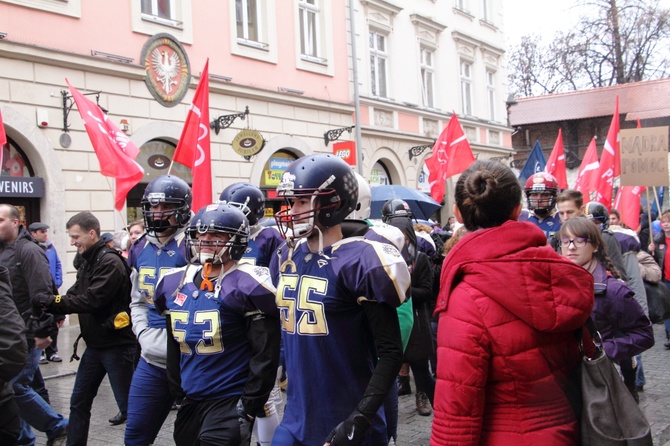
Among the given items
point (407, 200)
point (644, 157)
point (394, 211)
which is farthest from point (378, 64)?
point (394, 211)

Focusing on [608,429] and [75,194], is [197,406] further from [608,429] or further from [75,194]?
[75,194]

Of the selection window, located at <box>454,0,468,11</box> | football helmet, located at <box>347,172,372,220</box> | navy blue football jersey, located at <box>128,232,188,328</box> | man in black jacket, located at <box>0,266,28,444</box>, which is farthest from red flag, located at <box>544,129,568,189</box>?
man in black jacket, located at <box>0,266,28,444</box>

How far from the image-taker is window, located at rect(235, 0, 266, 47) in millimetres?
16969

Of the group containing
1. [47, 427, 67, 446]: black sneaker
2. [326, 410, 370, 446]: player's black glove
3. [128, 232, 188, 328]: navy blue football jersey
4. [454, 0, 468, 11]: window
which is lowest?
[47, 427, 67, 446]: black sneaker

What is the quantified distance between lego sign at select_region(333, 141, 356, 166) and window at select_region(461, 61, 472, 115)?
30.8ft

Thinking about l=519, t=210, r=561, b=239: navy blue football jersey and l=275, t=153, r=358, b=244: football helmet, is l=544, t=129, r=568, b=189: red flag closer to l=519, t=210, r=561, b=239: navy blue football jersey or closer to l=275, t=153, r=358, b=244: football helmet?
l=519, t=210, r=561, b=239: navy blue football jersey

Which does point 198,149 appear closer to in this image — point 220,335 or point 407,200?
point 220,335

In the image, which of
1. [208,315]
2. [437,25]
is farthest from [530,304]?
[437,25]

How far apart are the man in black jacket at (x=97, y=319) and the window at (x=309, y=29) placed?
45.0ft

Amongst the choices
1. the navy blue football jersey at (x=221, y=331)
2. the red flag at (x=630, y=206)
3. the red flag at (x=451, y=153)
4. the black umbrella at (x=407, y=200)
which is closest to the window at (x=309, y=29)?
the red flag at (x=451, y=153)

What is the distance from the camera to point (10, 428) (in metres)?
4.28

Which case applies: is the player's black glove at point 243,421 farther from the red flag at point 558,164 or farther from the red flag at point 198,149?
the red flag at point 558,164

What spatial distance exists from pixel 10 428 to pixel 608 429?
329 centimetres

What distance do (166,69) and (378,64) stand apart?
8.53 metres
